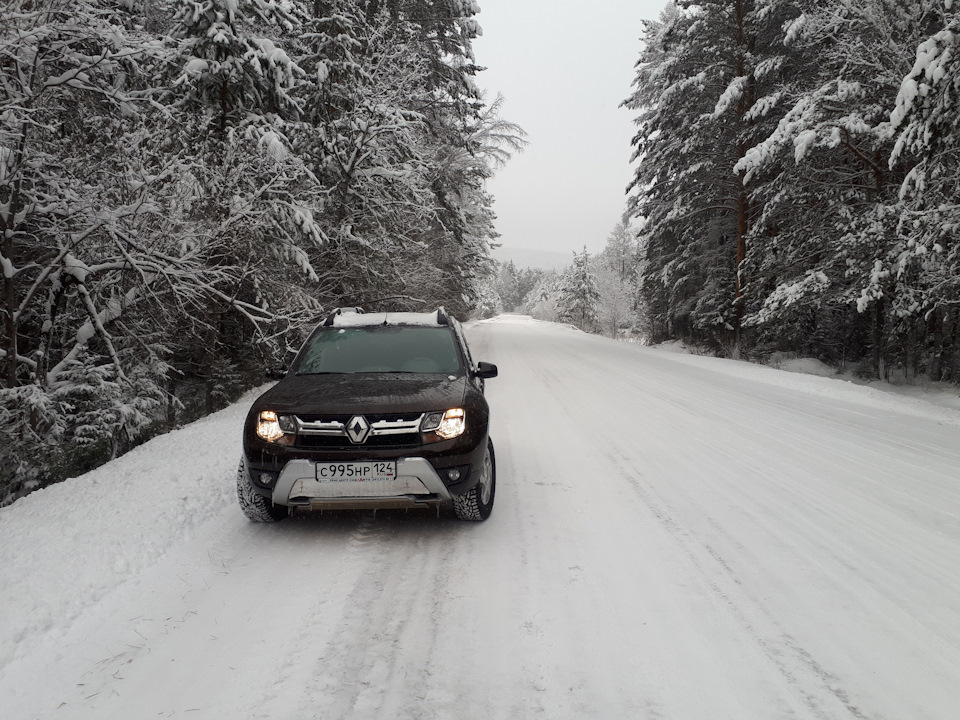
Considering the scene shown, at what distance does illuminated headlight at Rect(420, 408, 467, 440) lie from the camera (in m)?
4.11

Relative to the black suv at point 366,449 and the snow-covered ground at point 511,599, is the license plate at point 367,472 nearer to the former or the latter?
the black suv at point 366,449

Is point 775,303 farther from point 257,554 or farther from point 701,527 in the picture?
point 257,554

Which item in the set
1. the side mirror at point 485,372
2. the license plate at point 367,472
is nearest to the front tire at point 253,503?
the license plate at point 367,472

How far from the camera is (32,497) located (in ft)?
18.0

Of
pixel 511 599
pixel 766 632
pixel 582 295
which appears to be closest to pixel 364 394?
pixel 511 599

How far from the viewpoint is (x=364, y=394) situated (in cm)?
434

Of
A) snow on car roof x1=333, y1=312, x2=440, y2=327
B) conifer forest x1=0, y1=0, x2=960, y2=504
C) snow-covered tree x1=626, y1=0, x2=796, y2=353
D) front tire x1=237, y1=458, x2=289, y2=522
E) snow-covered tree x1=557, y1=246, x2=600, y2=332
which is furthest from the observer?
snow-covered tree x1=557, y1=246, x2=600, y2=332

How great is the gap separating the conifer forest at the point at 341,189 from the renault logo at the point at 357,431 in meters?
5.07

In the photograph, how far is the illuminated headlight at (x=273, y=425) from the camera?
4.11m

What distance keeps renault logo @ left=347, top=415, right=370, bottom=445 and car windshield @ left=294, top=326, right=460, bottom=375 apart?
1.14 metres

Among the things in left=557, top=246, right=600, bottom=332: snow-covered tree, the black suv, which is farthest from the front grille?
left=557, top=246, right=600, bottom=332: snow-covered tree

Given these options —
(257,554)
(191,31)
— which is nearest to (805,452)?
(257,554)

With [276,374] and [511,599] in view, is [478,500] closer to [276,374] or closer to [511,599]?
[511,599]

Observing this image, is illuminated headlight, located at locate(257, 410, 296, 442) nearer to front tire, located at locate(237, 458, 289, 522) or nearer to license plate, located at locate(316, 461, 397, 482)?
front tire, located at locate(237, 458, 289, 522)
